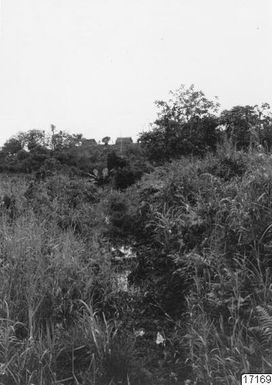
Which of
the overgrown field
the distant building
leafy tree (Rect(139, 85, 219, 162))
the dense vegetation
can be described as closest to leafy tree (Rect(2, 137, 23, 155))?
the distant building

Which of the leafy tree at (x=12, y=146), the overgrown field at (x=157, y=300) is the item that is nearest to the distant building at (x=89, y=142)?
the leafy tree at (x=12, y=146)

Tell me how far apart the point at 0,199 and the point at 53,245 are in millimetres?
3627

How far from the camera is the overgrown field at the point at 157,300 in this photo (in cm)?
252

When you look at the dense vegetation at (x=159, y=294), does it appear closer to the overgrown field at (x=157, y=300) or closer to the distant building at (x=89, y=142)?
the overgrown field at (x=157, y=300)

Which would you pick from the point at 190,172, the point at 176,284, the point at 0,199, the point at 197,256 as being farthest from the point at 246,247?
the point at 0,199

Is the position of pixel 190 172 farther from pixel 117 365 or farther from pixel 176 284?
pixel 117 365

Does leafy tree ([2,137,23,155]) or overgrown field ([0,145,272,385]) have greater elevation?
leafy tree ([2,137,23,155])

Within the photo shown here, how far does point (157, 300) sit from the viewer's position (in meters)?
3.65

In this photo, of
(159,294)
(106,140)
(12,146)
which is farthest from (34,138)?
(159,294)

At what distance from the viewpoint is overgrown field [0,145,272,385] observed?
99.1 inches

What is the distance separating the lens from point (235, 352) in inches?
92.8

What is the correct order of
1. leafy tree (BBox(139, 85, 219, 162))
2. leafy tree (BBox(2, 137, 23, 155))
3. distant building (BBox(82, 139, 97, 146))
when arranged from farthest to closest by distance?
leafy tree (BBox(2, 137, 23, 155)) → distant building (BBox(82, 139, 97, 146)) → leafy tree (BBox(139, 85, 219, 162))

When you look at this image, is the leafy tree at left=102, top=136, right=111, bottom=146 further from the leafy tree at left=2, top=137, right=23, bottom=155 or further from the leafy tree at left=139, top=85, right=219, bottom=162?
the leafy tree at left=139, top=85, right=219, bottom=162

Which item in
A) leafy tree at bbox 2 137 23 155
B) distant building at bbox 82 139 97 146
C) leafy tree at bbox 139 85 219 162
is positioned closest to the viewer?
leafy tree at bbox 139 85 219 162
